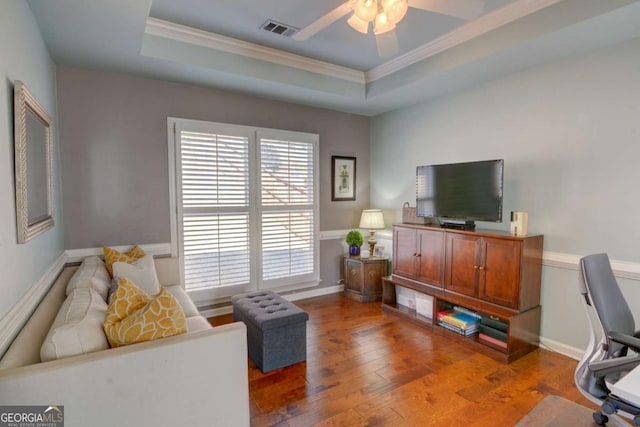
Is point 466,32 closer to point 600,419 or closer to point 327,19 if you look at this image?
point 327,19

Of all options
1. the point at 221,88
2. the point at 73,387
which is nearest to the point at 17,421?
the point at 73,387

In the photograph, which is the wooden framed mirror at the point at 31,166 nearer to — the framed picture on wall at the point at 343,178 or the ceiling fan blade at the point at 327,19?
the ceiling fan blade at the point at 327,19

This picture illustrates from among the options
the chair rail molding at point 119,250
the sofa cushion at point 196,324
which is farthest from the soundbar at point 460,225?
the chair rail molding at point 119,250

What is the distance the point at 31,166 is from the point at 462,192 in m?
3.52

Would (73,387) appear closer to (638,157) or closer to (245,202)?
(245,202)

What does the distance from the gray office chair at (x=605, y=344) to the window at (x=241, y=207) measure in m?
3.13

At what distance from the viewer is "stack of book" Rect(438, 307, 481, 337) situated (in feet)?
10.5

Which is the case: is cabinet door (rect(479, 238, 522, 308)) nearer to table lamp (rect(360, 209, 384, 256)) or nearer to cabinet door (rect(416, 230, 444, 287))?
cabinet door (rect(416, 230, 444, 287))

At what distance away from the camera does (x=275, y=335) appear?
2.68 m

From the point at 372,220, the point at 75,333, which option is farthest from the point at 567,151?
the point at 75,333

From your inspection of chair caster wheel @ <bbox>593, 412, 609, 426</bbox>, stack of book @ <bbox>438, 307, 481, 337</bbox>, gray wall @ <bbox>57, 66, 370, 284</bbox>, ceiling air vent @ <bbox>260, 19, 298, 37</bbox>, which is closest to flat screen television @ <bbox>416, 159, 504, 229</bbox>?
stack of book @ <bbox>438, 307, 481, 337</bbox>

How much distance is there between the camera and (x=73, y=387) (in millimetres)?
1360

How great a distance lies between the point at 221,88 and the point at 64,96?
1.46 metres

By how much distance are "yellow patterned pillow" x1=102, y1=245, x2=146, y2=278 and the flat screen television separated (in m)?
3.05
